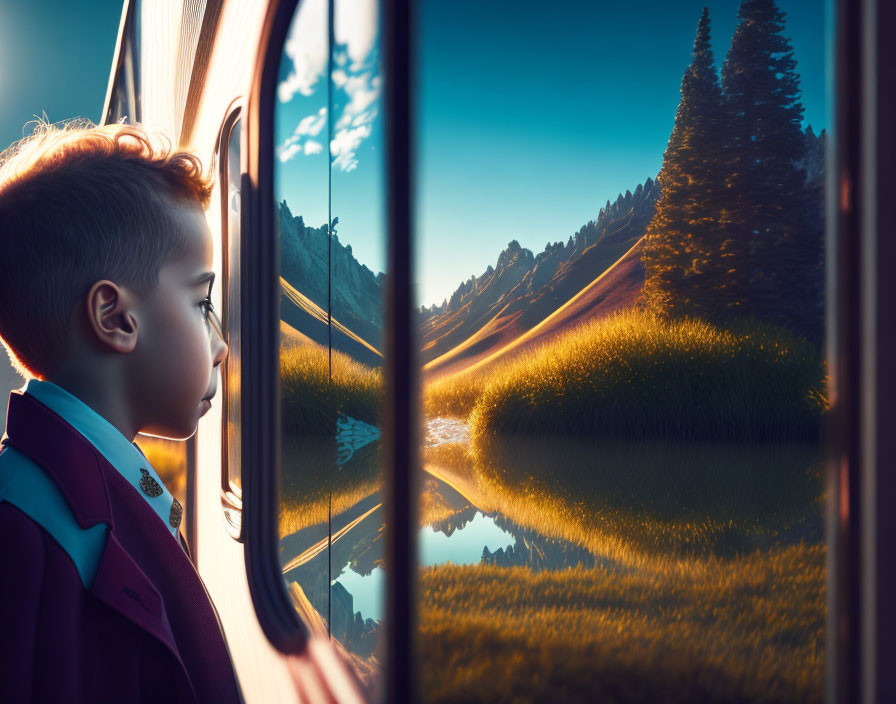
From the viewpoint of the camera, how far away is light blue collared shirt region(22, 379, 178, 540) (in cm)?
68

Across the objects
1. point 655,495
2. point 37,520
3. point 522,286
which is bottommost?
point 655,495

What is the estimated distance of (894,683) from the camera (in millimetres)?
373

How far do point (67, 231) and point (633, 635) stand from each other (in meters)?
1.27

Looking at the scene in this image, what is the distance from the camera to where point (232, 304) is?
1.71 m

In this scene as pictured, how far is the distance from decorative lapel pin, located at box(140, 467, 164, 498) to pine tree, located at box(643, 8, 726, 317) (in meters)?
1.23

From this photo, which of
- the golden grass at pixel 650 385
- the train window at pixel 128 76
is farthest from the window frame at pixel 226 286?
the train window at pixel 128 76

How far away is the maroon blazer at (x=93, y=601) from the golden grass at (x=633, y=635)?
0.40 meters

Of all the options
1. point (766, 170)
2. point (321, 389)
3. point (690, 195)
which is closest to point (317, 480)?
point (321, 389)

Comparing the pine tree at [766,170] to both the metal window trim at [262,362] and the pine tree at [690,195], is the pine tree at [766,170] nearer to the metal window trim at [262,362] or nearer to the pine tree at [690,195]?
the pine tree at [690,195]

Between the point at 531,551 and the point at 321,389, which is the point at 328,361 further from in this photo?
the point at 531,551

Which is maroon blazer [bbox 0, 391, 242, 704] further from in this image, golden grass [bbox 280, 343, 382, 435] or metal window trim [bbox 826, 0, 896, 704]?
metal window trim [bbox 826, 0, 896, 704]

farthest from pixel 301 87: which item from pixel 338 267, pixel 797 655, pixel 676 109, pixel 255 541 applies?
pixel 797 655

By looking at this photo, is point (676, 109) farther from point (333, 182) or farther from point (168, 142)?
point (168, 142)

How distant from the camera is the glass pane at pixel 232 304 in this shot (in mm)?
1669
